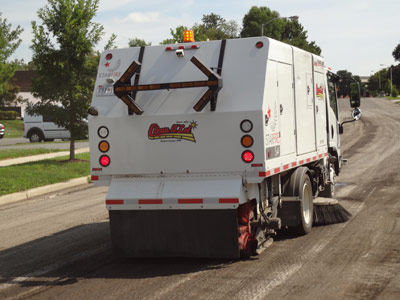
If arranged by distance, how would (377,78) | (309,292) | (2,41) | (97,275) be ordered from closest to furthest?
(309,292), (97,275), (2,41), (377,78)

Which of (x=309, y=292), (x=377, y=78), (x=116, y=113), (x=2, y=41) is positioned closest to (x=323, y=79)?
(x=116, y=113)

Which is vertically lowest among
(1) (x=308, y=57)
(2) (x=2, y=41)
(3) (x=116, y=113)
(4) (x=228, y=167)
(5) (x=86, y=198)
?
(5) (x=86, y=198)

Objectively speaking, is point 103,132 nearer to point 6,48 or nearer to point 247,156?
point 247,156

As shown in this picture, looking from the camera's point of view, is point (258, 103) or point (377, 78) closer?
point (258, 103)

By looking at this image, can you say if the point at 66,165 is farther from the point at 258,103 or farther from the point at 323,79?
the point at 258,103

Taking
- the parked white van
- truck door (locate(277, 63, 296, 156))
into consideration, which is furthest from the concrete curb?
the parked white van

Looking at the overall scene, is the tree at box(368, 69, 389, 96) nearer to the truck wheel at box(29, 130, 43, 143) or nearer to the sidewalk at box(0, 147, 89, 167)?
the truck wheel at box(29, 130, 43, 143)

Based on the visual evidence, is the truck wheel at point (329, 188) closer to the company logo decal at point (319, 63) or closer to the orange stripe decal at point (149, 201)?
the company logo decal at point (319, 63)

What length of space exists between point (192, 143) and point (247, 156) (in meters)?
0.75

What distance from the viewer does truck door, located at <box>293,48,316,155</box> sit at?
9.42 metres

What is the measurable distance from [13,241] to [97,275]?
3059 millimetres

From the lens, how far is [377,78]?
500ft

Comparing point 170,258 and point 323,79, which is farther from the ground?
point 323,79

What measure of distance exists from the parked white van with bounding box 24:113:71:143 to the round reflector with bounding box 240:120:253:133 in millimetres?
31400
